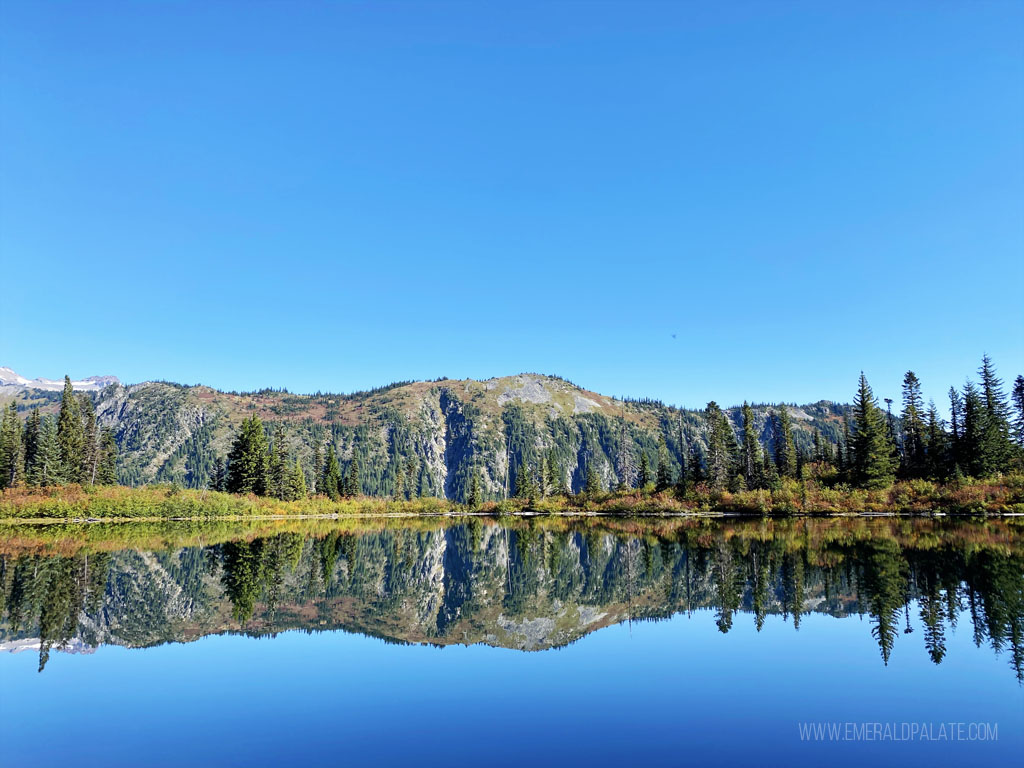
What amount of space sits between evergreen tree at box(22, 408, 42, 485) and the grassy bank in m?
8.72

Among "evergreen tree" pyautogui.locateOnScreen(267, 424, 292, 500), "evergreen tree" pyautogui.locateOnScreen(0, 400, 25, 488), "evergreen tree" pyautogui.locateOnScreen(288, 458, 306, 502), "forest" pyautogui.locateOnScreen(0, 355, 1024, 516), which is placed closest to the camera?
"forest" pyautogui.locateOnScreen(0, 355, 1024, 516)

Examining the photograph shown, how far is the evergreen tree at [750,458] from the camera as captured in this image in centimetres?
9469

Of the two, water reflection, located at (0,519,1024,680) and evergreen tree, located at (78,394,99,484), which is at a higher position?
evergreen tree, located at (78,394,99,484)

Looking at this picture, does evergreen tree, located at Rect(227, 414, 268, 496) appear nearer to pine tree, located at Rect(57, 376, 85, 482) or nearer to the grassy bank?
the grassy bank

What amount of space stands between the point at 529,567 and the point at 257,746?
25.7 metres

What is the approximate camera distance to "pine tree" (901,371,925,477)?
84.6 metres

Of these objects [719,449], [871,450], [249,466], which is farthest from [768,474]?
[249,466]

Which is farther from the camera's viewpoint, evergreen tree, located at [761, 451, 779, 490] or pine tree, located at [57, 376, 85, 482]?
pine tree, located at [57, 376, 85, 482]

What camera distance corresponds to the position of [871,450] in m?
79.8

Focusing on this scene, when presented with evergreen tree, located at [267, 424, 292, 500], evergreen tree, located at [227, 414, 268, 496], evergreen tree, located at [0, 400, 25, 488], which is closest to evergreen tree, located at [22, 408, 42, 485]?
evergreen tree, located at [0, 400, 25, 488]

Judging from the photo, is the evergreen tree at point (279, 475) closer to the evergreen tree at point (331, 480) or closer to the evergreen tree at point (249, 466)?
the evergreen tree at point (249, 466)

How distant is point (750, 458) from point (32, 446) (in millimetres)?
Result: 113284

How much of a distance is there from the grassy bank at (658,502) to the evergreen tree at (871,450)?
11.6 ft

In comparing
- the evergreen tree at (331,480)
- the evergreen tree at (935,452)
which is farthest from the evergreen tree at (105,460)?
the evergreen tree at (935,452)
